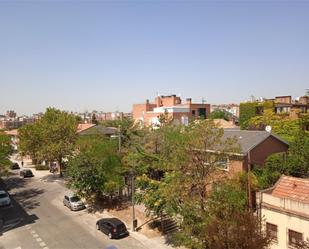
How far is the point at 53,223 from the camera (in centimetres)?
2866

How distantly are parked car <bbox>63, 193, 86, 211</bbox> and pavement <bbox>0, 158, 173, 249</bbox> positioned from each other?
0.62 m

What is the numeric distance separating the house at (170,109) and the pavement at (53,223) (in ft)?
95.0

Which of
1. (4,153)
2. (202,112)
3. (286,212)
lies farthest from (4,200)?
(202,112)

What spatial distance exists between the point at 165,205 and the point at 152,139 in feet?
41.1

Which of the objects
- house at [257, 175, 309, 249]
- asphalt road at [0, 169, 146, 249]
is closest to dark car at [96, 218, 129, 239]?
asphalt road at [0, 169, 146, 249]

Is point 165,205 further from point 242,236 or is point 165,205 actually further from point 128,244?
point 242,236

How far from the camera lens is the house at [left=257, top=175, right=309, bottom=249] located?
18.9m

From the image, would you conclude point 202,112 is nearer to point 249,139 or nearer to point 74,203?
point 249,139

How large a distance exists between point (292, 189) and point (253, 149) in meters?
7.63

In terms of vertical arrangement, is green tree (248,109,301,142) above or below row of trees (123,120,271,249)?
above

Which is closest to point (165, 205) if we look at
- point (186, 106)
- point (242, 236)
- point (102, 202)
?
point (242, 236)

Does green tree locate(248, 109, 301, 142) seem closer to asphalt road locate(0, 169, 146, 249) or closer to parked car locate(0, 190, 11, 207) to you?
asphalt road locate(0, 169, 146, 249)

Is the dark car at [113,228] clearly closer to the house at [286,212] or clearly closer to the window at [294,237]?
the house at [286,212]

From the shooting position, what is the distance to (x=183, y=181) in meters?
22.1
